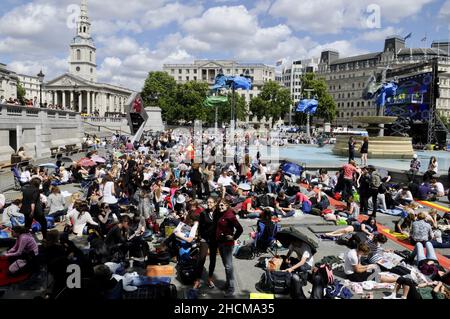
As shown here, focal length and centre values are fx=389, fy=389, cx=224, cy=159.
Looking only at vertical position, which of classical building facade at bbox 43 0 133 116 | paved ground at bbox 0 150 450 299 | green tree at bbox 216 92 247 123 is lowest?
paved ground at bbox 0 150 450 299

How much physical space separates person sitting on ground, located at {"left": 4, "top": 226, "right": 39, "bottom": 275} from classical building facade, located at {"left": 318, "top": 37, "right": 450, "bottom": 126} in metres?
95.7

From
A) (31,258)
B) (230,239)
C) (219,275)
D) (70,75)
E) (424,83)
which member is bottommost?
(219,275)

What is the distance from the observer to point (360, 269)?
22.3 ft

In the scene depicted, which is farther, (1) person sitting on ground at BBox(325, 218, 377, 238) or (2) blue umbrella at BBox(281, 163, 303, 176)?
(2) blue umbrella at BBox(281, 163, 303, 176)

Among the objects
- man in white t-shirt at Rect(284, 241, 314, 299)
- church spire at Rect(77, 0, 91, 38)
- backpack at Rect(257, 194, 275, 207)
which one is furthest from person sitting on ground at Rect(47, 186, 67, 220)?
church spire at Rect(77, 0, 91, 38)

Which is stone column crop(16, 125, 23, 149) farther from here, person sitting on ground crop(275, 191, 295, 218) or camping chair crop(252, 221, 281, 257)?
camping chair crop(252, 221, 281, 257)

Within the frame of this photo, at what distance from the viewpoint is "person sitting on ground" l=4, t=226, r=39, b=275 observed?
6.53m

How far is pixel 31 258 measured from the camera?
21.9ft

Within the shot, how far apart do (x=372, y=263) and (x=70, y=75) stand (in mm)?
122267

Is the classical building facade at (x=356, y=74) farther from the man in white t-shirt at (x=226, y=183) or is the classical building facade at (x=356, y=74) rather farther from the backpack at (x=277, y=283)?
the backpack at (x=277, y=283)

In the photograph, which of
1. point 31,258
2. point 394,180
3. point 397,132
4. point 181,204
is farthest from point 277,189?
point 397,132

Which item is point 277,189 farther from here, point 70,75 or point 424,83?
point 70,75

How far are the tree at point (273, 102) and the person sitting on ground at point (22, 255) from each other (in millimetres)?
95416

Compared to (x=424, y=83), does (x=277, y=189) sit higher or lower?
lower
